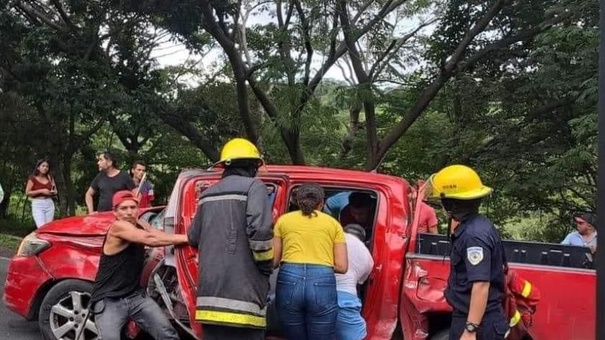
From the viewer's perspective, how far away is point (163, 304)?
484cm

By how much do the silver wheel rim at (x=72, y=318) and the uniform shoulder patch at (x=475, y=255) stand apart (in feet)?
10.3

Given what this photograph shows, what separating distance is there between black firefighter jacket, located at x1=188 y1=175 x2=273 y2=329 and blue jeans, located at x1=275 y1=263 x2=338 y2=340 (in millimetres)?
392

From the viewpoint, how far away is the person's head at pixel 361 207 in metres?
5.07

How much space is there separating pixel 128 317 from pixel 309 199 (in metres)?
1.52

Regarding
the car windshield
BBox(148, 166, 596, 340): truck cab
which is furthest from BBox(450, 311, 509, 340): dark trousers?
the car windshield

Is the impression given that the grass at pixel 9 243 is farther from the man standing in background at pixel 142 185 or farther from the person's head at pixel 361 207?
the person's head at pixel 361 207

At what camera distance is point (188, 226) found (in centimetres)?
454

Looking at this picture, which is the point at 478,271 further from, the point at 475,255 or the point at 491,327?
the point at 491,327

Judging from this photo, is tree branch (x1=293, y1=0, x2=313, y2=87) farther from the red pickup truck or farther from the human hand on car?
the human hand on car

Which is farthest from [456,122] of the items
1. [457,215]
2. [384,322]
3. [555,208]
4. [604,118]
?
[604,118]

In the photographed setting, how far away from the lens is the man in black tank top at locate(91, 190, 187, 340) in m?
4.38

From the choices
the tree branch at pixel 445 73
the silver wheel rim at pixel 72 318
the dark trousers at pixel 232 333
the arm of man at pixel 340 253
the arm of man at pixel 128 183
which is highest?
the tree branch at pixel 445 73

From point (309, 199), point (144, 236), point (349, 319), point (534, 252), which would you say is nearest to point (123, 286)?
point (144, 236)

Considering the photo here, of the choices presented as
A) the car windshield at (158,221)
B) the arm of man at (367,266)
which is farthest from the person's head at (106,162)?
the arm of man at (367,266)
